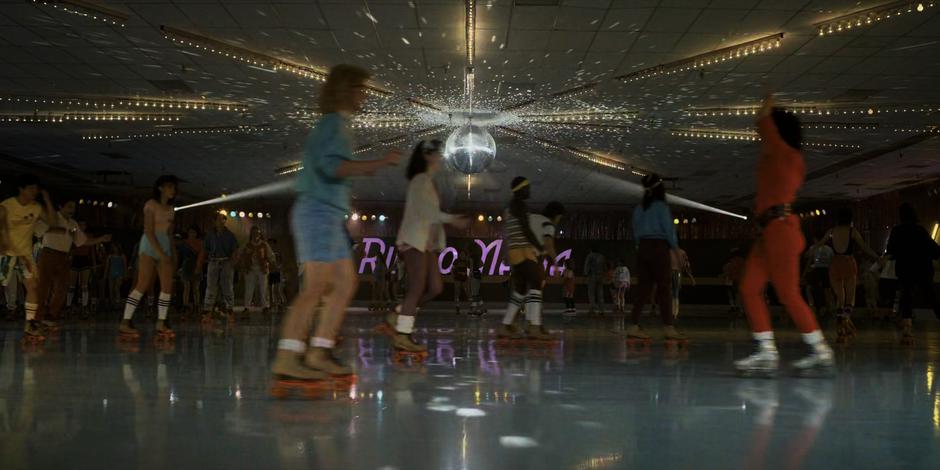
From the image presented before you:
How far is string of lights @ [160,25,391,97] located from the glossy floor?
5172 mm

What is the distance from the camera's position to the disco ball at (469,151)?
10.7 metres

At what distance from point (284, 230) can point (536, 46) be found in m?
18.0

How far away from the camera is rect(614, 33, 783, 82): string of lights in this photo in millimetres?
8845

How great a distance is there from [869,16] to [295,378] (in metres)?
7.53

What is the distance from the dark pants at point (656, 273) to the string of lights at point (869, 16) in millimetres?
3768

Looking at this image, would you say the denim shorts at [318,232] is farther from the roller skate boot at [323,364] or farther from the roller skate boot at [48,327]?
the roller skate boot at [48,327]

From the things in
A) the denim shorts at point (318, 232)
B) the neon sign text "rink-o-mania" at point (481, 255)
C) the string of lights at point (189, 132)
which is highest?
the string of lights at point (189, 132)

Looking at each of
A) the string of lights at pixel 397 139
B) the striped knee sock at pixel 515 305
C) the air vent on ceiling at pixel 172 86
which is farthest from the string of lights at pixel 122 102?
the striped knee sock at pixel 515 305

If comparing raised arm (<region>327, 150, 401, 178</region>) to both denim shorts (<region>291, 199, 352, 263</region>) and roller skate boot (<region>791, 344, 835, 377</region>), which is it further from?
roller skate boot (<region>791, 344, 835, 377</region>)

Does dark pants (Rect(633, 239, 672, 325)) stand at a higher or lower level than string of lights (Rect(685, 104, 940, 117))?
lower

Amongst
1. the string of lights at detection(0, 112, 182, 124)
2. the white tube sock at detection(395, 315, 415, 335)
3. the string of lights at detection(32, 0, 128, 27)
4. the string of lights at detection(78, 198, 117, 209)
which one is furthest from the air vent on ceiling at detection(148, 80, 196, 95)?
the string of lights at detection(78, 198, 117, 209)

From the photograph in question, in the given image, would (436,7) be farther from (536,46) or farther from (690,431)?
(690,431)

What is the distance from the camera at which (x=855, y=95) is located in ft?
36.9

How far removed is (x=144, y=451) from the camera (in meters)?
2.00
